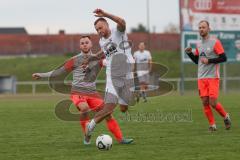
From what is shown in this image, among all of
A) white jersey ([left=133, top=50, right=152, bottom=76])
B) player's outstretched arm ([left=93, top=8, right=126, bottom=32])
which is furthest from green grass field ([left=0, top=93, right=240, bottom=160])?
white jersey ([left=133, top=50, right=152, bottom=76])

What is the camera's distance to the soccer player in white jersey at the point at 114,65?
10953 millimetres

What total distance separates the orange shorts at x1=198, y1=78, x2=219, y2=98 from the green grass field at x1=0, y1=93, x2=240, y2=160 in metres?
0.75

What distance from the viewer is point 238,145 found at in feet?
35.5

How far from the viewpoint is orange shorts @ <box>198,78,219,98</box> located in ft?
45.1

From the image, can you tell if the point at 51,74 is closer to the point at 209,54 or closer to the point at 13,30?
the point at 209,54

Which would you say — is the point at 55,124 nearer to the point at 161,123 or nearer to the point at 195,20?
the point at 161,123

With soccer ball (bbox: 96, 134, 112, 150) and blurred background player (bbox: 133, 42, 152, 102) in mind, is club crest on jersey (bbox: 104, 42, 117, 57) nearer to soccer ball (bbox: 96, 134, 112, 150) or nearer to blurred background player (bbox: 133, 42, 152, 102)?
soccer ball (bbox: 96, 134, 112, 150)

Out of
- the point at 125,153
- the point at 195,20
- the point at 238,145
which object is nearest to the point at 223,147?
the point at 238,145

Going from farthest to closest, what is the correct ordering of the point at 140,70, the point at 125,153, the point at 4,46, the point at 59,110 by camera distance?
1. the point at 4,46
2. the point at 140,70
3. the point at 59,110
4. the point at 125,153

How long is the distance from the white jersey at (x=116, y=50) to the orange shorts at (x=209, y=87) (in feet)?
10.1

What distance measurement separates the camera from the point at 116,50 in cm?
1102

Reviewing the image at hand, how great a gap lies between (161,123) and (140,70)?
11.3 m

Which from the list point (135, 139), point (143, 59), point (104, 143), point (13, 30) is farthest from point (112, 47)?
point (13, 30)

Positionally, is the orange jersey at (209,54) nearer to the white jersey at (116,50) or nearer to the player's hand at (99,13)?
the white jersey at (116,50)
